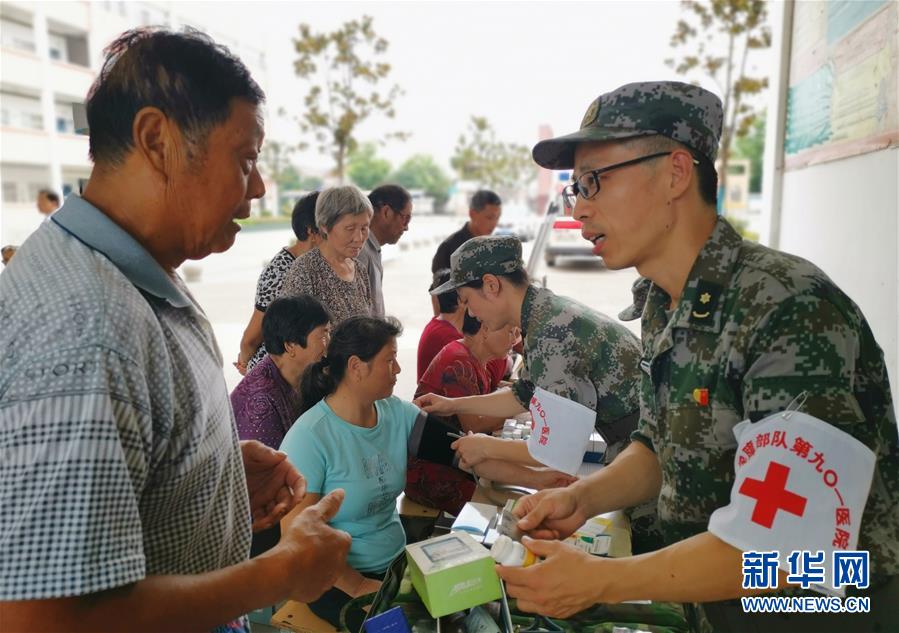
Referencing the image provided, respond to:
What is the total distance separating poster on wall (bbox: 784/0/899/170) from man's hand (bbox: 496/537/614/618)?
2744mm

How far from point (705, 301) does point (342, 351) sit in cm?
151

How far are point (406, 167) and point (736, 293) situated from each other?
173 ft

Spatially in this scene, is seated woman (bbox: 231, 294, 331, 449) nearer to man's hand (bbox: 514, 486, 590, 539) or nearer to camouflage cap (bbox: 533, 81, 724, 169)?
man's hand (bbox: 514, 486, 590, 539)

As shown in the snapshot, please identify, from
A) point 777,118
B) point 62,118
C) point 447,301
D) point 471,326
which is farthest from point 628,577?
point 62,118

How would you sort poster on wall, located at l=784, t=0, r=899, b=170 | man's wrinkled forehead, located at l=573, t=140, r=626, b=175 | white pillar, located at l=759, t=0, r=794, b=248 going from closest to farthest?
man's wrinkled forehead, located at l=573, t=140, r=626, b=175 < poster on wall, located at l=784, t=0, r=899, b=170 < white pillar, located at l=759, t=0, r=794, b=248

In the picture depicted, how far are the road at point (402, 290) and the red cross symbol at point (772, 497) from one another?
184 inches

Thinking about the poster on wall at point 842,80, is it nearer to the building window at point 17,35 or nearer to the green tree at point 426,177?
the building window at point 17,35

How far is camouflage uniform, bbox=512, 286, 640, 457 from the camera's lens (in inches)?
92.2

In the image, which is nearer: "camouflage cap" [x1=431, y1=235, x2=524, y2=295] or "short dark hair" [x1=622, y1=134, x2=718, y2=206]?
"short dark hair" [x1=622, y1=134, x2=718, y2=206]

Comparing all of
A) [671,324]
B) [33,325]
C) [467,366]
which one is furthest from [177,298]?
[467,366]

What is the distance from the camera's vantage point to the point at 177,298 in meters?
0.90

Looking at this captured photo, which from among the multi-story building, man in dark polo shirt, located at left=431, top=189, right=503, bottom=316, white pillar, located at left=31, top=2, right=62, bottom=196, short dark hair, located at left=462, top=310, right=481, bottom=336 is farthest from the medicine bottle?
white pillar, located at left=31, top=2, right=62, bottom=196

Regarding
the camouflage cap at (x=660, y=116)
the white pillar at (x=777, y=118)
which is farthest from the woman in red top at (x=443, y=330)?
the white pillar at (x=777, y=118)

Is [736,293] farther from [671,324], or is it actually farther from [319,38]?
[319,38]
